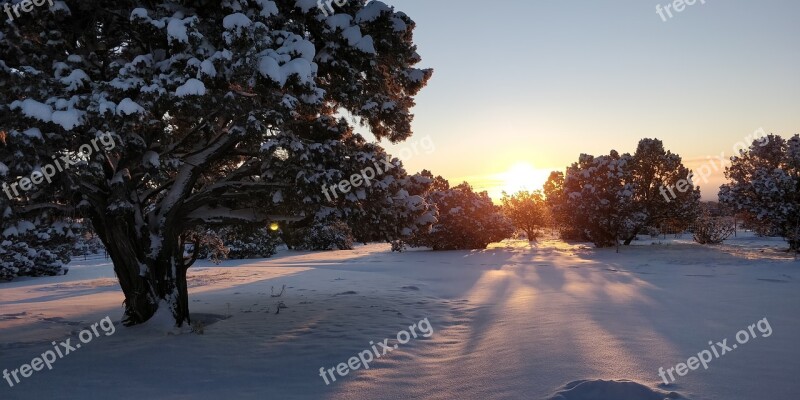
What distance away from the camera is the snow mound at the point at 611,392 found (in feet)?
16.1

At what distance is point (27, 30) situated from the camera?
7906mm

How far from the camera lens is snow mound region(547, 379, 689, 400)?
490 cm

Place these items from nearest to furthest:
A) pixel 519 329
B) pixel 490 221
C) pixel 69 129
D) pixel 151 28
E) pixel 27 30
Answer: pixel 69 129
pixel 151 28
pixel 27 30
pixel 519 329
pixel 490 221

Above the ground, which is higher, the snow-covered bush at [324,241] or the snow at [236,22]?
the snow at [236,22]

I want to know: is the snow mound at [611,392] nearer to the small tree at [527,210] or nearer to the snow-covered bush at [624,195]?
the snow-covered bush at [624,195]

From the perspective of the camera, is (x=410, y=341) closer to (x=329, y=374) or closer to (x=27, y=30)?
(x=329, y=374)

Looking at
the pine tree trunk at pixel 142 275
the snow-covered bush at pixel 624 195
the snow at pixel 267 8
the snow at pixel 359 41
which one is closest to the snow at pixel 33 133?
the pine tree trunk at pixel 142 275

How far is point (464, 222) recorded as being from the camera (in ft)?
124

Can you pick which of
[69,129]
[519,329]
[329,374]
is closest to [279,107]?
[69,129]

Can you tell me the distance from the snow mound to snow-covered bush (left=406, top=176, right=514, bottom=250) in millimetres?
31251

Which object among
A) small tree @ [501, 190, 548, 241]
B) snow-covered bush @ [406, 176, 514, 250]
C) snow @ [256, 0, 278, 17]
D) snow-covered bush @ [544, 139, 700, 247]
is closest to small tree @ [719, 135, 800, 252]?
snow-covered bush @ [544, 139, 700, 247]

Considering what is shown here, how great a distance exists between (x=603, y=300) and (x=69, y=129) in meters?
11.9

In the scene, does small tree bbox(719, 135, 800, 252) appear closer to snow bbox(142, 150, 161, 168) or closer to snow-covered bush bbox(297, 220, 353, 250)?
snow bbox(142, 150, 161, 168)

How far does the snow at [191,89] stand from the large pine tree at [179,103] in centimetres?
2
